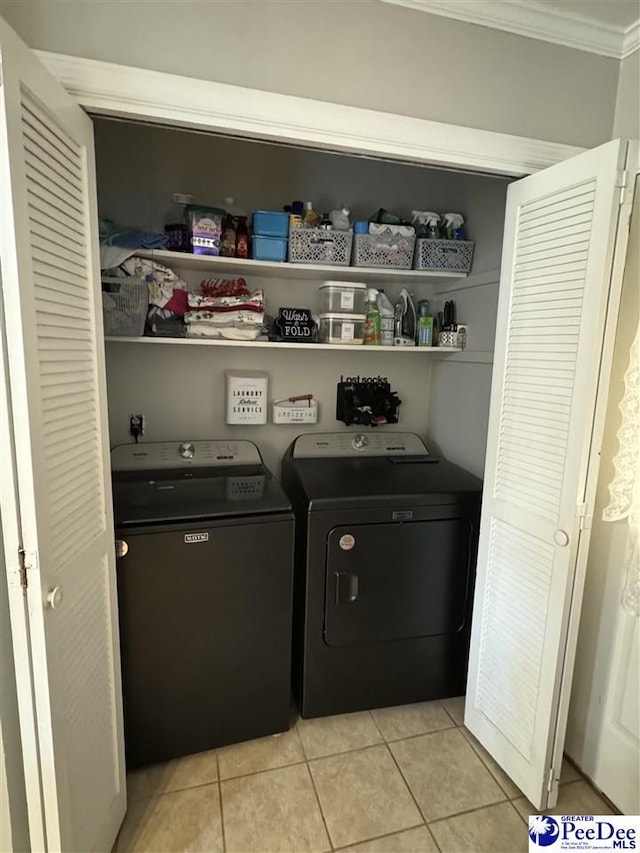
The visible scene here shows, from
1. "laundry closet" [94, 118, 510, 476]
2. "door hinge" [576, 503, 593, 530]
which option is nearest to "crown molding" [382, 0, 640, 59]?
"laundry closet" [94, 118, 510, 476]

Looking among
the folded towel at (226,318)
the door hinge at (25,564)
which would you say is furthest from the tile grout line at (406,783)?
the folded towel at (226,318)

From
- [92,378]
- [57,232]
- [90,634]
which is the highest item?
[57,232]

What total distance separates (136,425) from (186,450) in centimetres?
26

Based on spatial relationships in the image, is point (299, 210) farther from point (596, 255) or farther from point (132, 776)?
point (132, 776)

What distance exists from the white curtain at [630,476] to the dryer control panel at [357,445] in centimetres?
118

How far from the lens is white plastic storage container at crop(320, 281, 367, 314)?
7.04 feet

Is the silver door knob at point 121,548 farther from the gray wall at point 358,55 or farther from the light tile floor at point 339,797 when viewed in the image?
the gray wall at point 358,55

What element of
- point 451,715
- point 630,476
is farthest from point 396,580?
point 630,476

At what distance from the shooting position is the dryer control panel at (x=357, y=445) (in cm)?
236

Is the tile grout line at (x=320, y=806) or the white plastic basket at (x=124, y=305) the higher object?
the white plastic basket at (x=124, y=305)

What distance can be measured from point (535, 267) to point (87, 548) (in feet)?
5.01

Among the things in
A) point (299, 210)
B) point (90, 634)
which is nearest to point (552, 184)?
point (299, 210)

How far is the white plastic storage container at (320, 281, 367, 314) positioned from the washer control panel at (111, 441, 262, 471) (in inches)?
29.6

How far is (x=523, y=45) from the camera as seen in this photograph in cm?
147
